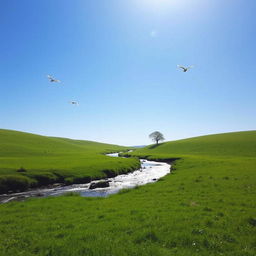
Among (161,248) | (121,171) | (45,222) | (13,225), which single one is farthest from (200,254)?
(121,171)

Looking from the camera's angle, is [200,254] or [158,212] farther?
[158,212]

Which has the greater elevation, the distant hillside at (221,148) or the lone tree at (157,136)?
the lone tree at (157,136)

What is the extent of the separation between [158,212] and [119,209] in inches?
149

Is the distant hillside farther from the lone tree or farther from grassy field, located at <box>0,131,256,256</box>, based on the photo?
grassy field, located at <box>0,131,256,256</box>

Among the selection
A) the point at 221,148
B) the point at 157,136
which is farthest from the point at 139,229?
the point at 157,136

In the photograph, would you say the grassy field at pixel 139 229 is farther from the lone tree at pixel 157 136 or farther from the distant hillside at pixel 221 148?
the lone tree at pixel 157 136

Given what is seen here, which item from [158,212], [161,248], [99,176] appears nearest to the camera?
[161,248]

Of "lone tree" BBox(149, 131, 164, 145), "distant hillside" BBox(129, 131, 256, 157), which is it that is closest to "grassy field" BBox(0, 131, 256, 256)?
"distant hillside" BBox(129, 131, 256, 157)

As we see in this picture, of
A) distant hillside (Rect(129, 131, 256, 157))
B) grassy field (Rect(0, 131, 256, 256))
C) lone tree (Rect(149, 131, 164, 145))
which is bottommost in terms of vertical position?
grassy field (Rect(0, 131, 256, 256))

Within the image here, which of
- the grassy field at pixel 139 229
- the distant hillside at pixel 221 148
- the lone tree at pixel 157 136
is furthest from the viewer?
the lone tree at pixel 157 136

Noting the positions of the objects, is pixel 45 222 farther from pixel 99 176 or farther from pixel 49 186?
pixel 99 176

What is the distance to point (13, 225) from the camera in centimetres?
1353

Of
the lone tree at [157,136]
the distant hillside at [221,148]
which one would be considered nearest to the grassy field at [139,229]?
the distant hillside at [221,148]

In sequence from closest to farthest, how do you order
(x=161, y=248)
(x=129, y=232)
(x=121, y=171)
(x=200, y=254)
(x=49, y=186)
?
(x=200, y=254)
(x=161, y=248)
(x=129, y=232)
(x=49, y=186)
(x=121, y=171)
